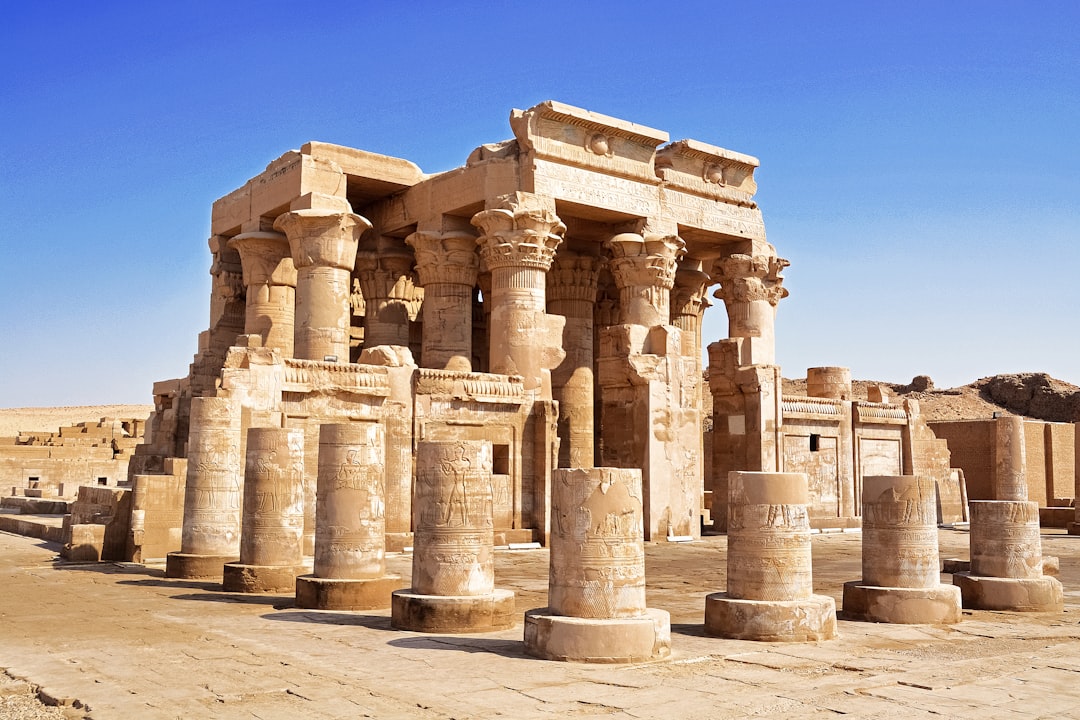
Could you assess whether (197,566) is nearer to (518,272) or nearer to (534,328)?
(534,328)

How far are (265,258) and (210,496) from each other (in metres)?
10.7

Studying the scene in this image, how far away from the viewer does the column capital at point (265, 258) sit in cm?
2291

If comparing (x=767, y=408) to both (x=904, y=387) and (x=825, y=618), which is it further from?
(x=904, y=387)

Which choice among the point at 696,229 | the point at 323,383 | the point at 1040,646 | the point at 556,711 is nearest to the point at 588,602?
the point at 556,711

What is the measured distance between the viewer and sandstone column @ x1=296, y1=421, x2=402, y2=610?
10484 mm

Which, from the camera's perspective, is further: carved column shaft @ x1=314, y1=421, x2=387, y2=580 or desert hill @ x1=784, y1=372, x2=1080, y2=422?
desert hill @ x1=784, y1=372, x2=1080, y2=422

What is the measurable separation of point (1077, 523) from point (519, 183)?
52.5 ft

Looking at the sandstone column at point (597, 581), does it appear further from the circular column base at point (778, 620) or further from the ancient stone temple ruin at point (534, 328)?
the ancient stone temple ruin at point (534, 328)

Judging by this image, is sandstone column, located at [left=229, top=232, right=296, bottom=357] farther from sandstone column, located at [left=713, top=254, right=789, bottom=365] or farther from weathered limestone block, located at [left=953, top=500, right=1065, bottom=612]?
weathered limestone block, located at [left=953, top=500, right=1065, bottom=612]

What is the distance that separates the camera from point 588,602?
795 cm

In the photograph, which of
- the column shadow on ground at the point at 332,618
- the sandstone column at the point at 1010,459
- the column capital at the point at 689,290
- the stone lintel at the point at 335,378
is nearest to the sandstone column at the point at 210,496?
the stone lintel at the point at 335,378

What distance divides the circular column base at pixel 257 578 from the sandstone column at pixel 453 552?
9.69ft

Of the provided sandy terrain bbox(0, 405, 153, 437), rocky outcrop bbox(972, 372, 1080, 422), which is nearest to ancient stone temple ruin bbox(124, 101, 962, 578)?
rocky outcrop bbox(972, 372, 1080, 422)

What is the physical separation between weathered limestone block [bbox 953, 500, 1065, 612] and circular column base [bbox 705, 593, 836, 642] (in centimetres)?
312
